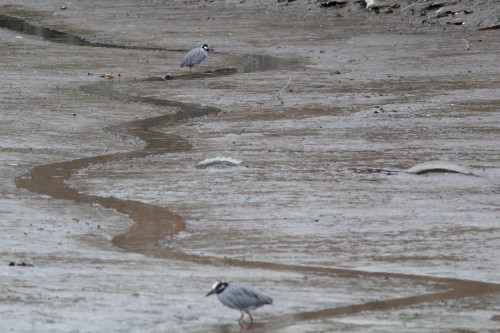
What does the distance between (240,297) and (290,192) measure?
4765mm

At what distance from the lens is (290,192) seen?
11938 millimetres

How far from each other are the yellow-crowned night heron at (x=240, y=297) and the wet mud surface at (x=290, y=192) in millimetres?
213

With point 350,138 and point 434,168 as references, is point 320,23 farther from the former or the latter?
point 434,168

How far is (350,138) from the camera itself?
15148mm

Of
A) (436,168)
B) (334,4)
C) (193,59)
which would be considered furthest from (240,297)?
(334,4)

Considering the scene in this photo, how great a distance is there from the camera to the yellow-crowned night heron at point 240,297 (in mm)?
7219

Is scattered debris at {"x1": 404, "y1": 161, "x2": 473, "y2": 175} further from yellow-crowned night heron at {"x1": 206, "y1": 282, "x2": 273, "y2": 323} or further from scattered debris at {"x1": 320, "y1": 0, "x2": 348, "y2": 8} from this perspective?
scattered debris at {"x1": 320, "y1": 0, "x2": 348, "y2": 8}

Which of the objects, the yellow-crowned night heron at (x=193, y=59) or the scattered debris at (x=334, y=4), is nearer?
the yellow-crowned night heron at (x=193, y=59)

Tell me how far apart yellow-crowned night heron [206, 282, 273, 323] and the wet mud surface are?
21cm

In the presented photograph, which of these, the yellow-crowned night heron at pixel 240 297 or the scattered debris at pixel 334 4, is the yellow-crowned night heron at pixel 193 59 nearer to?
the scattered debris at pixel 334 4

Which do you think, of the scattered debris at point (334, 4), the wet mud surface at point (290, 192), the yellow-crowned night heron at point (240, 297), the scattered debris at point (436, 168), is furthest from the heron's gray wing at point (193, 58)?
the yellow-crowned night heron at point (240, 297)

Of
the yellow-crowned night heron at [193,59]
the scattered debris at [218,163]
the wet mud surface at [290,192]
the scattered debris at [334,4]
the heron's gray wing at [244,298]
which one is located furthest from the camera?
the scattered debris at [334,4]

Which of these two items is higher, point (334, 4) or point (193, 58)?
point (334, 4)

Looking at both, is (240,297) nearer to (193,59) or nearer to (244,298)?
(244,298)
